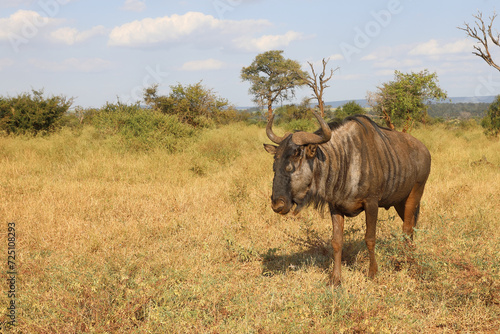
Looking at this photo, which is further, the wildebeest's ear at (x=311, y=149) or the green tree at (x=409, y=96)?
the green tree at (x=409, y=96)

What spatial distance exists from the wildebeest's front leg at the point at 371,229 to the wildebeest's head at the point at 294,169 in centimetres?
86

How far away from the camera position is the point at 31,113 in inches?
643

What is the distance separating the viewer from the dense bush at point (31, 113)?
15867 millimetres

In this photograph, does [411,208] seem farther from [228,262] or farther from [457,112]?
[457,112]

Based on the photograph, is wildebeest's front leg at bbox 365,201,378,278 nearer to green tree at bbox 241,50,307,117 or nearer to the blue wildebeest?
the blue wildebeest

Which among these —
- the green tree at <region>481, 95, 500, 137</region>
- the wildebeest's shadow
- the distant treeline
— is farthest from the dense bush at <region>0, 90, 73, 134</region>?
the distant treeline

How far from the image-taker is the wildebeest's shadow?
4.50 metres

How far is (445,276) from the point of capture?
3.76 m

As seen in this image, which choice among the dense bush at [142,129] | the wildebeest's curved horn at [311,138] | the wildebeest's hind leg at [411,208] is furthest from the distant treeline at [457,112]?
the wildebeest's curved horn at [311,138]

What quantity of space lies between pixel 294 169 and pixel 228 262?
193 centimetres

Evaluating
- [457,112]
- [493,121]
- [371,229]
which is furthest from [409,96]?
[457,112]

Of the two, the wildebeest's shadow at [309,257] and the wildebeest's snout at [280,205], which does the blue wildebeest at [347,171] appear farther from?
the wildebeest's shadow at [309,257]

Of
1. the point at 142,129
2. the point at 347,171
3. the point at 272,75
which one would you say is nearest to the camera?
the point at 347,171

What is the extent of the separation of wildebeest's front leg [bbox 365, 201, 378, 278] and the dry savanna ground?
136 mm
